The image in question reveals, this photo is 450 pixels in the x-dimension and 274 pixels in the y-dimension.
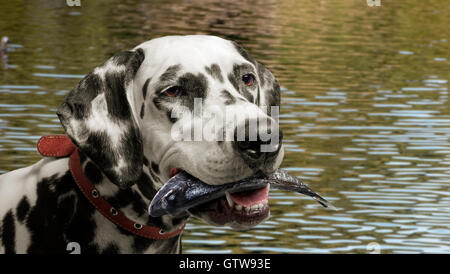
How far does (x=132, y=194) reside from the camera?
5.07 m

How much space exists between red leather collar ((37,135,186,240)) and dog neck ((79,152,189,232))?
0.02m

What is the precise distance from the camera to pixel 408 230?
10234 mm

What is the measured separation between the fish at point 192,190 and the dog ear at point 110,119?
0.22 meters

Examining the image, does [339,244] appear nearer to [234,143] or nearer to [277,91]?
[277,91]

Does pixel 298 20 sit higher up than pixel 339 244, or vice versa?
pixel 339 244

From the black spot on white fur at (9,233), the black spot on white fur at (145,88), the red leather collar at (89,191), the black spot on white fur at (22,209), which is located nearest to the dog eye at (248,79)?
the black spot on white fur at (145,88)

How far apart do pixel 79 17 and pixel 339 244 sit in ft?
78.8

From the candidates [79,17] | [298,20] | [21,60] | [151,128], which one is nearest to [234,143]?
[151,128]

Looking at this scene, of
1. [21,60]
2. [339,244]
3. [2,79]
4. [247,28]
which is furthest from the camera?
[247,28]

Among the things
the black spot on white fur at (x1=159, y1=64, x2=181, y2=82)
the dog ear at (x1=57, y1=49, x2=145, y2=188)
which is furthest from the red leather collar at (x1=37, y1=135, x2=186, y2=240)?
the black spot on white fur at (x1=159, y1=64, x2=181, y2=82)

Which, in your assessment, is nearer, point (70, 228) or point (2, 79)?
point (70, 228)

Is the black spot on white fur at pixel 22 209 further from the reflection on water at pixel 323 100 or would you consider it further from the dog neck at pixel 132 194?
the reflection on water at pixel 323 100

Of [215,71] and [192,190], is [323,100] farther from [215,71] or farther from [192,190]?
[192,190]

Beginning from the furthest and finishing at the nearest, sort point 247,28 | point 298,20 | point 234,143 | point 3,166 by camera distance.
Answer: point 298,20, point 247,28, point 3,166, point 234,143
